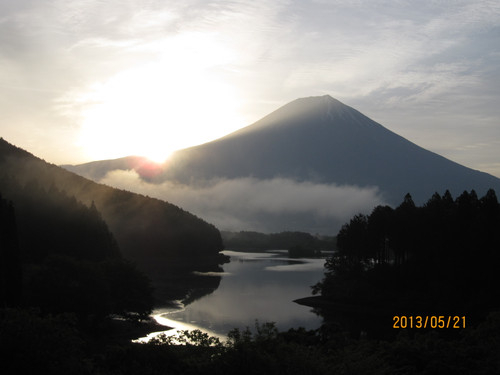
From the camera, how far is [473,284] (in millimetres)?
43938

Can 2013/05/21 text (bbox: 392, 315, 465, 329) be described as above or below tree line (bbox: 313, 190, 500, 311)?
below

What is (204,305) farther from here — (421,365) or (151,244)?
(151,244)

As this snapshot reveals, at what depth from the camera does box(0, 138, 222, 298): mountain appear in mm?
100000

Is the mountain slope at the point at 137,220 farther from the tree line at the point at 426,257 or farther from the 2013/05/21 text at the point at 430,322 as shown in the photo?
the 2013/05/21 text at the point at 430,322

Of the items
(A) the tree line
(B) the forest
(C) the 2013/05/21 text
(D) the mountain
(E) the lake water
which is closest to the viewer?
(B) the forest

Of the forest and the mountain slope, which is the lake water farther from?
the mountain slope

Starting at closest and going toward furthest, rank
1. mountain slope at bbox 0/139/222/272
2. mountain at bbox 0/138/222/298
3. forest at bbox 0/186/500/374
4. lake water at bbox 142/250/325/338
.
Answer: forest at bbox 0/186/500/374, lake water at bbox 142/250/325/338, mountain at bbox 0/138/222/298, mountain slope at bbox 0/139/222/272

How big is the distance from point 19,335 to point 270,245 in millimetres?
182505

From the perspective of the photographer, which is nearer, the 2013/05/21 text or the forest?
the forest

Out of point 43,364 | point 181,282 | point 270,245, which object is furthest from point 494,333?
point 270,245

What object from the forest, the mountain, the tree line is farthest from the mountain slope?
the tree line

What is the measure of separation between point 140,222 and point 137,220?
115 centimetres

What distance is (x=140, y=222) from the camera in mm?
121062

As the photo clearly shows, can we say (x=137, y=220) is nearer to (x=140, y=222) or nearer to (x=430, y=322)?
(x=140, y=222)
